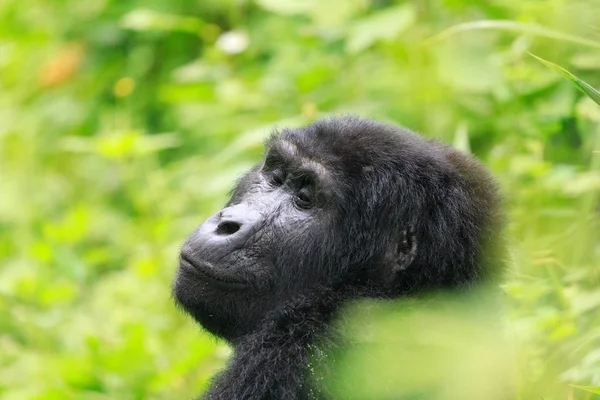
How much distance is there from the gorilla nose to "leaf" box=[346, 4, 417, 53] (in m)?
1.66

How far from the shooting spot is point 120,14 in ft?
23.3

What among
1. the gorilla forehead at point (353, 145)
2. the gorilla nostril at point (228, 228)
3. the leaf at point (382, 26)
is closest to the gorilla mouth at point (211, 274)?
the gorilla nostril at point (228, 228)

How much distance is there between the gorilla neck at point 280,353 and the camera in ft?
8.18

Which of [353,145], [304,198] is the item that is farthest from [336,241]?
[353,145]

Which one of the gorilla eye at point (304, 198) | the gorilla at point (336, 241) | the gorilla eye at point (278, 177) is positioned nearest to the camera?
the gorilla at point (336, 241)

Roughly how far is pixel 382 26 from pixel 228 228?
1.83 metres

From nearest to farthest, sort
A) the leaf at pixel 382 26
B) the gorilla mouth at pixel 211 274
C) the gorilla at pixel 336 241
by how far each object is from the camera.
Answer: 1. the gorilla at pixel 336 241
2. the gorilla mouth at pixel 211 274
3. the leaf at pixel 382 26

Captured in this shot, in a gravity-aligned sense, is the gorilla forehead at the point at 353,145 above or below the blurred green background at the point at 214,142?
above

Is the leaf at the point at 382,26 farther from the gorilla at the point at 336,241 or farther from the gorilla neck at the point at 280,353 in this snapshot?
the gorilla neck at the point at 280,353

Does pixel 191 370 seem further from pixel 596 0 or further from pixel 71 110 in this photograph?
pixel 71 110

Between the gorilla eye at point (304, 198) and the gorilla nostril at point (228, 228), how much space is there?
0.22 m

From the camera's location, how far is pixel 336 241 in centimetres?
284

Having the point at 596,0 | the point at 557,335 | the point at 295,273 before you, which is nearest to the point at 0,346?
the point at 295,273

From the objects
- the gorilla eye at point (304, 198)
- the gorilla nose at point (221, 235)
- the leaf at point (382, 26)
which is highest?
the leaf at point (382, 26)
